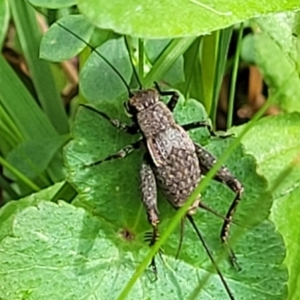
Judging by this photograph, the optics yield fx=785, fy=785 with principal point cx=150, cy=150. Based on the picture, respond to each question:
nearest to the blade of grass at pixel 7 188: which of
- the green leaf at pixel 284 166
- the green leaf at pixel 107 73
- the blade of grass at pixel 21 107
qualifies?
the blade of grass at pixel 21 107

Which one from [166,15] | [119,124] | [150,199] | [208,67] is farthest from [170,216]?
[166,15]

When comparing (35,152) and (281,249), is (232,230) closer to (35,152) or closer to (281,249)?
(281,249)

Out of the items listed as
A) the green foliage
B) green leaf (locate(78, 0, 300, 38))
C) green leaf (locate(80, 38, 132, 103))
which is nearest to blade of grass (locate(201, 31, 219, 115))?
the green foliage

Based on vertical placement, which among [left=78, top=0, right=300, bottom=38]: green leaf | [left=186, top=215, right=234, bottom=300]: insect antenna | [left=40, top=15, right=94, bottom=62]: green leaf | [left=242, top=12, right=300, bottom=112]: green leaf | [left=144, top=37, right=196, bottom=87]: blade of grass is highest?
[left=78, top=0, right=300, bottom=38]: green leaf

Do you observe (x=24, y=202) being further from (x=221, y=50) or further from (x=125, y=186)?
(x=221, y=50)

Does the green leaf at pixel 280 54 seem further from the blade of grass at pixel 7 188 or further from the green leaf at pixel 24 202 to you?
the blade of grass at pixel 7 188

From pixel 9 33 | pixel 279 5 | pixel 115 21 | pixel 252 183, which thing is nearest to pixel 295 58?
pixel 252 183

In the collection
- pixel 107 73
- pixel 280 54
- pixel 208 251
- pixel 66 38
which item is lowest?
pixel 208 251

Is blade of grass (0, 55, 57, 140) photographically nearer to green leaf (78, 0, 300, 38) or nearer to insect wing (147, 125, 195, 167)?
insect wing (147, 125, 195, 167)
